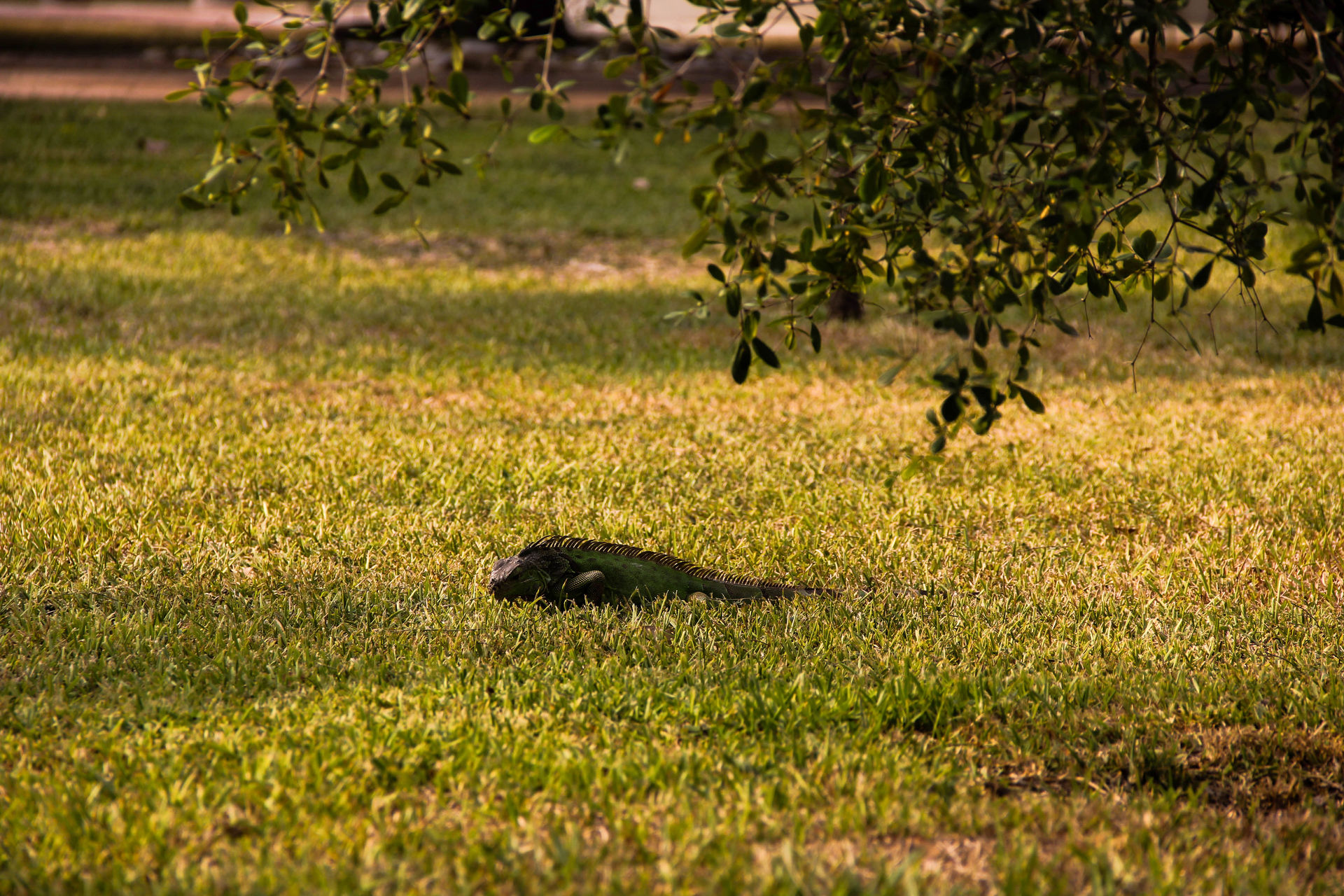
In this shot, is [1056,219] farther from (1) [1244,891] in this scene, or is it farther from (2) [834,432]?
(2) [834,432]

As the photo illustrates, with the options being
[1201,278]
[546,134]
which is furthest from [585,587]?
[1201,278]

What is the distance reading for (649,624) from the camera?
409 centimetres

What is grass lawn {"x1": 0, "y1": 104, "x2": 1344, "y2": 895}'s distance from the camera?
2699 millimetres

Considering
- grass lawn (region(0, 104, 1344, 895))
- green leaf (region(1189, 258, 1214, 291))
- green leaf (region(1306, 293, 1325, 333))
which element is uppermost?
green leaf (region(1189, 258, 1214, 291))

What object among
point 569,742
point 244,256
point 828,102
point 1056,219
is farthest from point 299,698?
point 244,256

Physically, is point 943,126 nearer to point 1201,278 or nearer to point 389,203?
point 1201,278

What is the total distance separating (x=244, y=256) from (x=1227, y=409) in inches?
353

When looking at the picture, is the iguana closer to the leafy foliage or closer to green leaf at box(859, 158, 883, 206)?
the leafy foliage

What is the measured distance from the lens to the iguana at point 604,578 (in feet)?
13.4

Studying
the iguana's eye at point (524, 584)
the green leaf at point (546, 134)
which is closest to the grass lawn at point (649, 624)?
the iguana's eye at point (524, 584)

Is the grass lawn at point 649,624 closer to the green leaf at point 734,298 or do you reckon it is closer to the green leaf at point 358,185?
the green leaf at point 734,298

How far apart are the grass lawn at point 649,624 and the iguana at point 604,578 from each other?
110 mm

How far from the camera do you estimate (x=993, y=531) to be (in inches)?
200

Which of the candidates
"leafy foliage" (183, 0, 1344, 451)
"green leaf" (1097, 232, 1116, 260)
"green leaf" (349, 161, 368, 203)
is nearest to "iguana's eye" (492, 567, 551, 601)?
"leafy foliage" (183, 0, 1344, 451)
